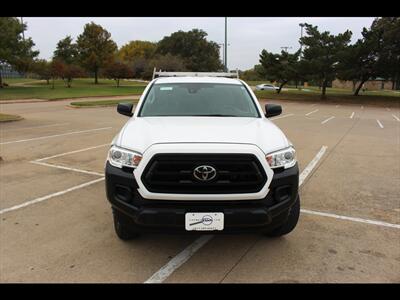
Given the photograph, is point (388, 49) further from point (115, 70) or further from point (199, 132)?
Result: point (199, 132)

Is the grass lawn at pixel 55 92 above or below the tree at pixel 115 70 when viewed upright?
below

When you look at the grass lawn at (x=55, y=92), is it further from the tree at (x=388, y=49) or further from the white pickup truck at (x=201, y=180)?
the white pickup truck at (x=201, y=180)

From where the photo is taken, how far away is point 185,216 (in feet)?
10.1

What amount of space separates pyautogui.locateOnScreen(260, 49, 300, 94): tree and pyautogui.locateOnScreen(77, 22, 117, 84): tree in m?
22.7

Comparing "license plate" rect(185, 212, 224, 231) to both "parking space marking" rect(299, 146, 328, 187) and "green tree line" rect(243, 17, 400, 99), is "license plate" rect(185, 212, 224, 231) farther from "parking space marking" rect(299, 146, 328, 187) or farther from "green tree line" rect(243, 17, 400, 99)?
"green tree line" rect(243, 17, 400, 99)

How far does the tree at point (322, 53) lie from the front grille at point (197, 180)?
116 feet

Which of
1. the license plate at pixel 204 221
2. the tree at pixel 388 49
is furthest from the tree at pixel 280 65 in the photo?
the license plate at pixel 204 221

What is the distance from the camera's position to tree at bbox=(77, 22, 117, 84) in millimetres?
52656

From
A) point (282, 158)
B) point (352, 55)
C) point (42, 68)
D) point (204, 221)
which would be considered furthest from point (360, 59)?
point (204, 221)

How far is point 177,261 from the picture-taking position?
138 inches

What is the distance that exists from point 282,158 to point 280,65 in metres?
41.3

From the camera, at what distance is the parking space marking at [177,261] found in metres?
3.23

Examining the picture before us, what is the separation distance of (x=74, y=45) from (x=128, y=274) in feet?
193
